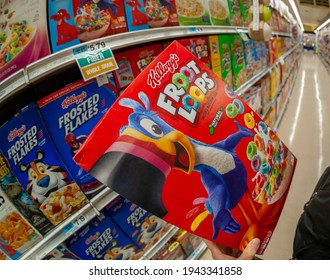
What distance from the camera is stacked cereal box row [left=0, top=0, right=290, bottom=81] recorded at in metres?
0.70

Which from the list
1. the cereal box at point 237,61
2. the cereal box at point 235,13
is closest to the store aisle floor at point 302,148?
the cereal box at point 237,61

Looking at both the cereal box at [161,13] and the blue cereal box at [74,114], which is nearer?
the blue cereal box at [74,114]

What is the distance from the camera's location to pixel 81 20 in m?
0.83

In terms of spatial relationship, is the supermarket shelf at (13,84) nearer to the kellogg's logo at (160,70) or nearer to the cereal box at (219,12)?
the kellogg's logo at (160,70)

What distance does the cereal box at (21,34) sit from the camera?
70 centimetres

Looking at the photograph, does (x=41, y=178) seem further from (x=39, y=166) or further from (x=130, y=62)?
(x=130, y=62)

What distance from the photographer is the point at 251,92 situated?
8.28 ft

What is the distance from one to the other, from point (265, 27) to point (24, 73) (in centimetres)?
209

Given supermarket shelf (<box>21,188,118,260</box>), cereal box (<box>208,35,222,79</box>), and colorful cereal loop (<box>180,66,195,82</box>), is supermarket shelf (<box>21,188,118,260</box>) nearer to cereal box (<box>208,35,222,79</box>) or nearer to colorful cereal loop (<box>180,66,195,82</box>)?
colorful cereal loop (<box>180,66,195,82</box>)

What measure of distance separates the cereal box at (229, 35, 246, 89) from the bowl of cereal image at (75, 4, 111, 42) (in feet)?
4.46

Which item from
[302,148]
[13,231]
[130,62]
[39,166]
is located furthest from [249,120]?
[302,148]

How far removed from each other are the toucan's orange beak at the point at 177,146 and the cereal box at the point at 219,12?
139 cm

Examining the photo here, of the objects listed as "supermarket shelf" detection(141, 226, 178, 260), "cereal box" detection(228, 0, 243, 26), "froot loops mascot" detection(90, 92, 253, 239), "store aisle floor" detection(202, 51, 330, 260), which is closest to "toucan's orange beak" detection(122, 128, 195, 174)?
"froot loops mascot" detection(90, 92, 253, 239)
